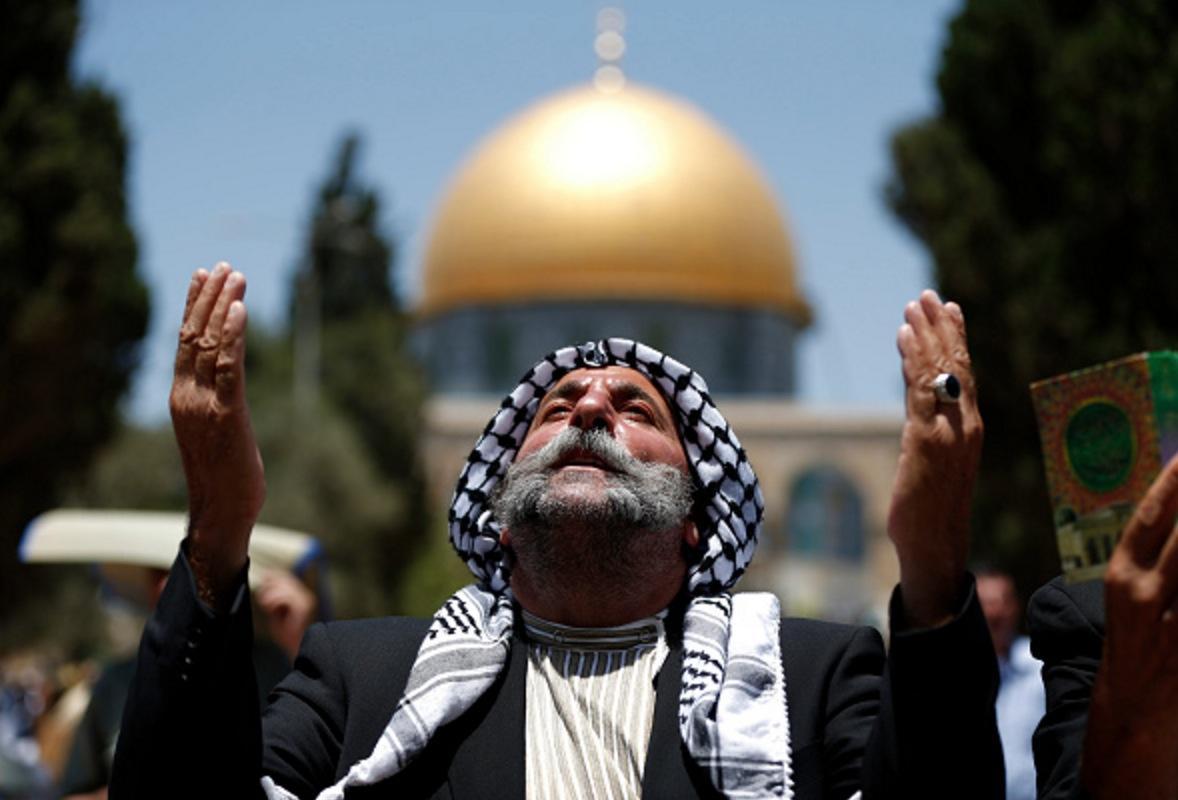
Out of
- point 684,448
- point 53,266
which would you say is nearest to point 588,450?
point 684,448

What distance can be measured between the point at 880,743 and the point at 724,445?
0.95m

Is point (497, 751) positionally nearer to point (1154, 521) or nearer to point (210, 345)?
point (210, 345)

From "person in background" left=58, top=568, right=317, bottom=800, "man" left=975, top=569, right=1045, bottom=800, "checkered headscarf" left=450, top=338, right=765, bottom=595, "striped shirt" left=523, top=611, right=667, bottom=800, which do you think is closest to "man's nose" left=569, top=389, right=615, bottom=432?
"checkered headscarf" left=450, top=338, right=765, bottom=595

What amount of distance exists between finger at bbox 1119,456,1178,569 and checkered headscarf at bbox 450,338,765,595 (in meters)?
0.97

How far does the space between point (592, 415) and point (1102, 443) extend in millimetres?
972

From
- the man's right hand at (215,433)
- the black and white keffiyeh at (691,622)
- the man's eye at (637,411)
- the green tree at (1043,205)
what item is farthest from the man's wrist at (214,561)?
the green tree at (1043,205)

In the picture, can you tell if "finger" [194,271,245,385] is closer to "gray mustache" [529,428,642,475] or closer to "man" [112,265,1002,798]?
"man" [112,265,1002,798]

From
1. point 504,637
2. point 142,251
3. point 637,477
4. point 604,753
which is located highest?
point 142,251

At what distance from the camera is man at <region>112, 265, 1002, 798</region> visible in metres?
2.23

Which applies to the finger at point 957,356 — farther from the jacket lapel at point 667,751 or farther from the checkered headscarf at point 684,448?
the checkered headscarf at point 684,448

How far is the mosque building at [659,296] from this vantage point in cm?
4644

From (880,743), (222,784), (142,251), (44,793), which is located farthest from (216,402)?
(142,251)

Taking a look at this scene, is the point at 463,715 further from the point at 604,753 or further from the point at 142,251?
the point at 142,251

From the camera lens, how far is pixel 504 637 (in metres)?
2.89
